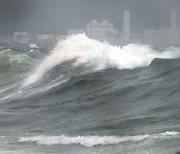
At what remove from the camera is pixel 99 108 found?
49.9ft

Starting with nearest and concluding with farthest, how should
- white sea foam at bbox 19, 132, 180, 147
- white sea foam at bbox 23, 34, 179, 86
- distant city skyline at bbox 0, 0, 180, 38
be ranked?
white sea foam at bbox 19, 132, 180, 147, white sea foam at bbox 23, 34, 179, 86, distant city skyline at bbox 0, 0, 180, 38

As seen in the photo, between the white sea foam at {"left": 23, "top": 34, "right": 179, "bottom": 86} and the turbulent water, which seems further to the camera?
the white sea foam at {"left": 23, "top": 34, "right": 179, "bottom": 86}

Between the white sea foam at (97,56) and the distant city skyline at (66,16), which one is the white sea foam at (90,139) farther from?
the distant city skyline at (66,16)

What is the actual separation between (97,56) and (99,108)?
9292 millimetres

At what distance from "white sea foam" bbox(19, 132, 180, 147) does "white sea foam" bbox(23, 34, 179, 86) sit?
9599mm

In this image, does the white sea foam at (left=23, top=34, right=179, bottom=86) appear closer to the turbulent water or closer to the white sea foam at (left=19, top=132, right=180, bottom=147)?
the turbulent water

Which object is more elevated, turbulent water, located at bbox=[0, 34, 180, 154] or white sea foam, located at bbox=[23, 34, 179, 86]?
white sea foam, located at bbox=[23, 34, 179, 86]

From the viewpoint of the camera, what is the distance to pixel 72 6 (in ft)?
435

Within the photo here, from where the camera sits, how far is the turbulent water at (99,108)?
445 inches

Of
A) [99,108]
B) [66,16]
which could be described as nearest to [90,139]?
[99,108]

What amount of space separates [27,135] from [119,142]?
8.72 feet

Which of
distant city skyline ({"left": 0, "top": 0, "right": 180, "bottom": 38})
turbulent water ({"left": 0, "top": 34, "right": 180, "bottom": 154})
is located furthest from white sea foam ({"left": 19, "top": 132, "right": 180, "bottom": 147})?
distant city skyline ({"left": 0, "top": 0, "right": 180, "bottom": 38})

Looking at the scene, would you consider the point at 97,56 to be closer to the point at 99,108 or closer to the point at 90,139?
the point at 99,108

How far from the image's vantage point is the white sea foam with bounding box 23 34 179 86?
886 inches
